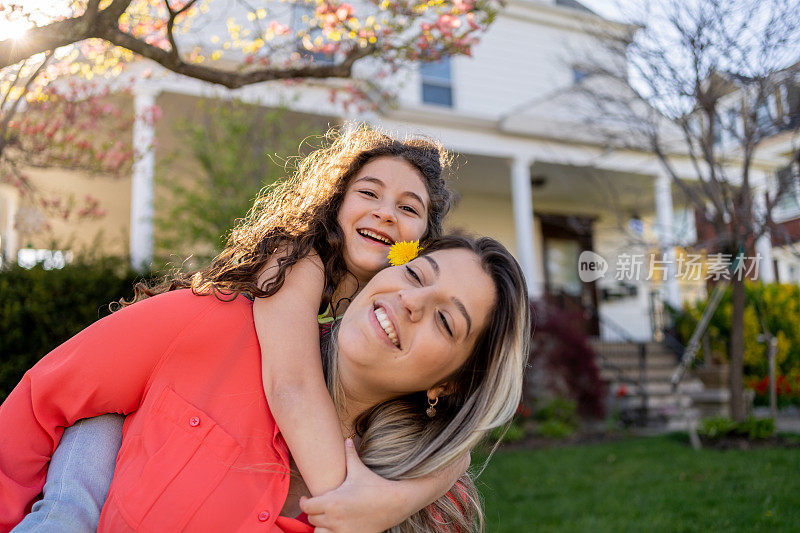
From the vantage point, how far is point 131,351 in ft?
6.60

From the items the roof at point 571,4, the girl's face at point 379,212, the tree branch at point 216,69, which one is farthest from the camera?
the roof at point 571,4

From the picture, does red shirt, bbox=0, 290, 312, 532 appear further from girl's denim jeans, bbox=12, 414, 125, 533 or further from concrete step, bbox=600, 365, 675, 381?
concrete step, bbox=600, 365, 675, 381

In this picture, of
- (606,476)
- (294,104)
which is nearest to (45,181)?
(294,104)

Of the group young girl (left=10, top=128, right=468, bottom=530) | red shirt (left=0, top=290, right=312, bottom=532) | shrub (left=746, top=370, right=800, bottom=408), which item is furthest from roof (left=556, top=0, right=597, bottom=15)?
red shirt (left=0, top=290, right=312, bottom=532)

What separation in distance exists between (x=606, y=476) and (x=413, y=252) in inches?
191

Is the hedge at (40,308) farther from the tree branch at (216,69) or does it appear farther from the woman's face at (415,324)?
the woman's face at (415,324)

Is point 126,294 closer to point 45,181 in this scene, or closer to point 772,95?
point 45,181

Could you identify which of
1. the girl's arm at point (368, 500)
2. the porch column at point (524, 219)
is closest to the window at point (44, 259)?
the girl's arm at point (368, 500)

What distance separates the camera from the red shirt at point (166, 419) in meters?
1.87

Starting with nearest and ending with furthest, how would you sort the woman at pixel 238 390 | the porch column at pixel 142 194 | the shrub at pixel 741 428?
the woman at pixel 238 390, the shrub at pixel 741 428, the porch column at pixel 142 194

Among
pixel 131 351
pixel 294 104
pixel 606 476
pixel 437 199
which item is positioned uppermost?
pixel 294 104

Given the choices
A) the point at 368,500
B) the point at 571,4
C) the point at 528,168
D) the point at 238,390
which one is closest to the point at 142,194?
the point at 528,168

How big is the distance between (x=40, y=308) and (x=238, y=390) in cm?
486

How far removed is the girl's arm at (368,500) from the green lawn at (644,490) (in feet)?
8.19
